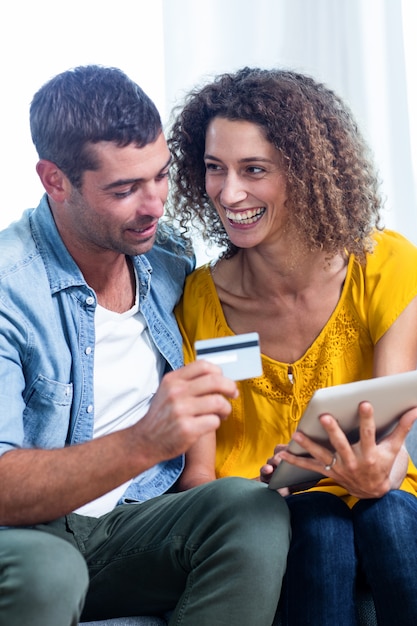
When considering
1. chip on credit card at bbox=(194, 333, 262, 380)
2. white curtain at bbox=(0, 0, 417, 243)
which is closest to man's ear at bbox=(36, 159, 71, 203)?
chip on credit card at bbox=(194, 333, 262, 380)

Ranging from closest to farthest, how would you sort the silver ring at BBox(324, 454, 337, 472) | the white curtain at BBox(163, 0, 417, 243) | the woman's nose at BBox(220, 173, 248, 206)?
the silver ring at BBox(324, 454, 337, 472) → the woman's nose at BBox(220, 173, 248, 206) → the white curtain at BBox(163, 0, 417, 243)

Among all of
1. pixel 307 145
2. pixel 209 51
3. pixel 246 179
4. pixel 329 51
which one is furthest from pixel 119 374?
pixel 329 51

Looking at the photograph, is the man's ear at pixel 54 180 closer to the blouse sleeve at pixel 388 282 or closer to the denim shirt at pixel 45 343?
the denim shirt at pixel 45 343

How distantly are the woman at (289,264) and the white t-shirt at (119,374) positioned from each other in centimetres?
14

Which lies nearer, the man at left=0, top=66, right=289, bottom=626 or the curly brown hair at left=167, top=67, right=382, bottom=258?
the man at left=0, top=66, right=289, bottom=626

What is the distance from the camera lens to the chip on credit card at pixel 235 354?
4.45 feet

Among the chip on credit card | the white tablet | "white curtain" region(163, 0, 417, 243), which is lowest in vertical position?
the white tablet

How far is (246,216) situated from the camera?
72.7 inches

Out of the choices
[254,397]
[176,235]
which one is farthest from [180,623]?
[176,235]

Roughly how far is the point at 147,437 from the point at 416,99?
72.0 inches

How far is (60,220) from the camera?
1768 millimetres

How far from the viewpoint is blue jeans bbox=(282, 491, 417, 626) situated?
4.94 feet

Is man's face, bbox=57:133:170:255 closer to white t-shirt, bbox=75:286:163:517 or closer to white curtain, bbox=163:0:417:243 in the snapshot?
white t-shirt, bbox=75:286:163:517

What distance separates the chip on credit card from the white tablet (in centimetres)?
10
